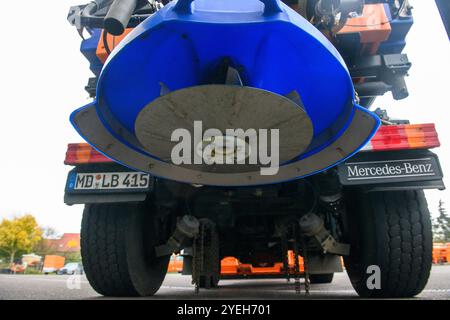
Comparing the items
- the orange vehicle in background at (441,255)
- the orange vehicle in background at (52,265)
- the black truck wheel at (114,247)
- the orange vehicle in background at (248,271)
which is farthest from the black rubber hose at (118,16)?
the orange vehicle in background at (52,265)

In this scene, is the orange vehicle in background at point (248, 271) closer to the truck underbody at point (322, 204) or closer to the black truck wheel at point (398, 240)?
the truck underbody at point (322, 204)

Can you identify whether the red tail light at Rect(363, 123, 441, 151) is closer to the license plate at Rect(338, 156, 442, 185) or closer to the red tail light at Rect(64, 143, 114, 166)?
the license plate at Rect(338, 156, 442, 185)

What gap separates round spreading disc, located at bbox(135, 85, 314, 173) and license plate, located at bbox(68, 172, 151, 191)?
51 cm

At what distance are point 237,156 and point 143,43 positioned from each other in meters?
0.59

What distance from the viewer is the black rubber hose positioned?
1249 millimetres

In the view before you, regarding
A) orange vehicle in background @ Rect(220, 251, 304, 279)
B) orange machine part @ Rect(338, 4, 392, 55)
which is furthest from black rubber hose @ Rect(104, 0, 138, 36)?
orange vehicle in background @ Rect(220, 251, 304, 279)

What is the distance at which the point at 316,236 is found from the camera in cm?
233

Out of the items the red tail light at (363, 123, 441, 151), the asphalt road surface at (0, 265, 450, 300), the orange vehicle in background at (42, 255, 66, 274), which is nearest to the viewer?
the red tail light at (363, 123, 441, 151)

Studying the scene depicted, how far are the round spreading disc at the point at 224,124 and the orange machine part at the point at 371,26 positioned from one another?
2.70 ft

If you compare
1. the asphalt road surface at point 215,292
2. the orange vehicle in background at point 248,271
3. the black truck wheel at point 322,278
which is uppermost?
the orange vehicle in background at point 248,271

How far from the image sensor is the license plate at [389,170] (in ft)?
6.37

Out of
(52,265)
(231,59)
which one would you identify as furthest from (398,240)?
(52,265)

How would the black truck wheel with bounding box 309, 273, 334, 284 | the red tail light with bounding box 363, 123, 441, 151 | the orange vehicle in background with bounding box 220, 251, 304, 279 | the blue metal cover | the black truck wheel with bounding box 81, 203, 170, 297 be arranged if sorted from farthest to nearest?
1. the black truck wheel with bounding box 309, 273, 334, 284
2. the orange vehicle in background with bounding box 220, 251, 304, 279
3. the black truck wheel with bounding box 81, 203, 170, 297
4. the red tail light with bounding box 363, 123, 441, 151
5. the blue metal cover

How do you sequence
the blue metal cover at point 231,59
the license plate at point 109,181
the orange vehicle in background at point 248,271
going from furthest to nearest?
the orange vehicle in background at point 248,271
the license plate at point 109,181
the blue metal cover at point 231,59
